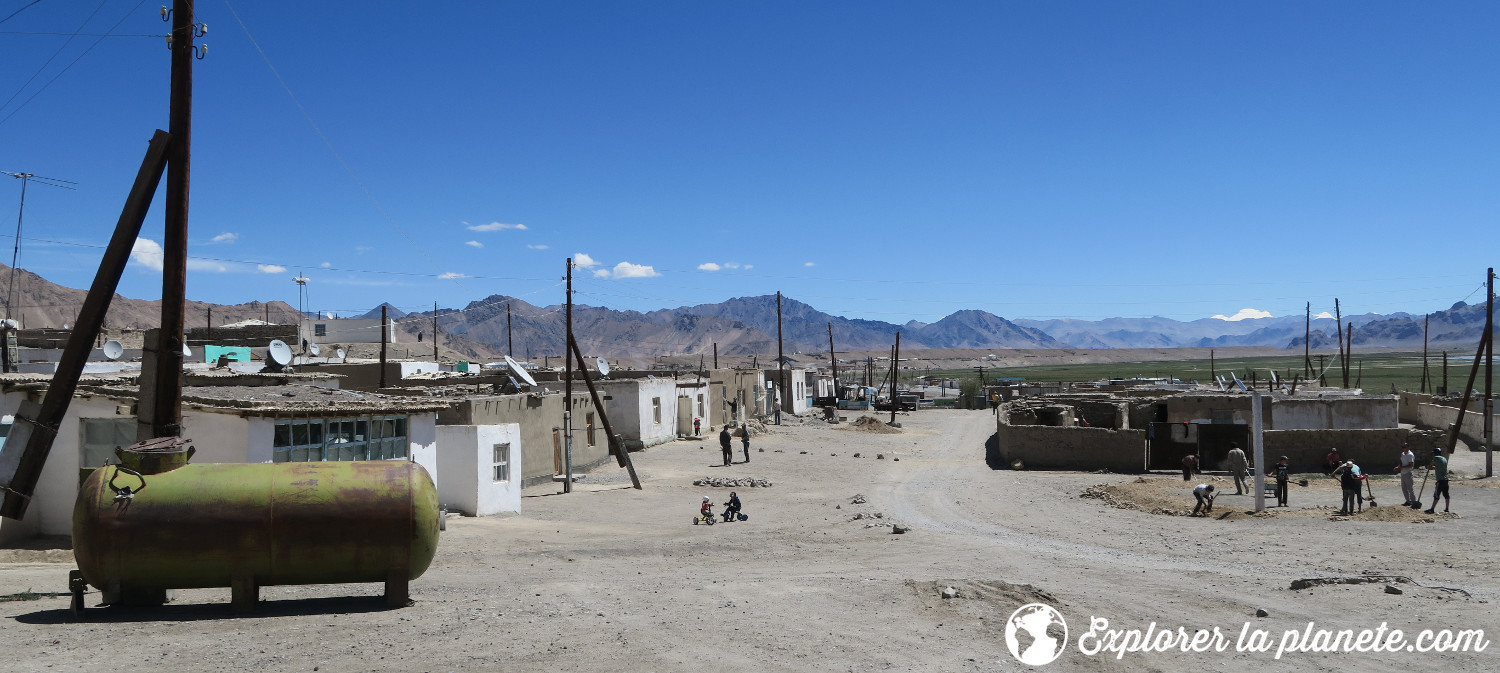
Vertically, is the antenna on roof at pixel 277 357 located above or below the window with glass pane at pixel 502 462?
above

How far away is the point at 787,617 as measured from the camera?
11.5 m

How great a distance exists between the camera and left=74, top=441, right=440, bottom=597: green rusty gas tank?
1012 centimetres

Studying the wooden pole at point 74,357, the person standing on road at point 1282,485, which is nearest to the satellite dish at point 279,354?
the wooden pole at point 74,357

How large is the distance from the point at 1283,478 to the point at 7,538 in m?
26.8

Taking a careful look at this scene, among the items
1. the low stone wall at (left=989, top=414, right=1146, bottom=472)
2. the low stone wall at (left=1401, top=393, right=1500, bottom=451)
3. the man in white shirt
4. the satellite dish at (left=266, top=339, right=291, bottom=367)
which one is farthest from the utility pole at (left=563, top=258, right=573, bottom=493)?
the low stone wall at (left=1401, top=393, right=1500, bottom=451)

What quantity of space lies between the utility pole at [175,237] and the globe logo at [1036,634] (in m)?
11.0

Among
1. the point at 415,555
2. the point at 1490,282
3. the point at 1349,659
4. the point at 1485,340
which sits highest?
the point at 1490,282

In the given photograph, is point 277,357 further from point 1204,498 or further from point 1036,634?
point 1204,498

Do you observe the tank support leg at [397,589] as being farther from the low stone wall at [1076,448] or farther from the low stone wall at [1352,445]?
the low stone wall at [1352,445]

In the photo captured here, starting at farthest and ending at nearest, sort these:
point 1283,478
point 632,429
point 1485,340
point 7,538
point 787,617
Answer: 1. point 632,429
2. point 1485,340
3. point 1283,478
4. point 7,538
5. point 787,617

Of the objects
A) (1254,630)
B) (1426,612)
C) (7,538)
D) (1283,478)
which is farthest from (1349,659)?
(7,538)

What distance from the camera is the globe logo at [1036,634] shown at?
10.3 meters

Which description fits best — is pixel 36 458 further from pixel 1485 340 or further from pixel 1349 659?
pixel 1485 340

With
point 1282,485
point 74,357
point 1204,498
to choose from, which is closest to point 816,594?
point 74,357
